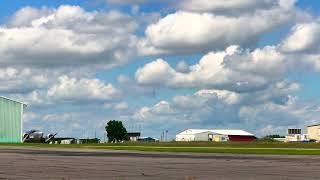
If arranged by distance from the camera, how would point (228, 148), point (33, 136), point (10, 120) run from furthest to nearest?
point (33, 136) < point (10, 120) < point (228, 148)

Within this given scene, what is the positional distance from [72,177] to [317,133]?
182404mm

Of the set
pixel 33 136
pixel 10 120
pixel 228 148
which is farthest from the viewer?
pixel 33 136

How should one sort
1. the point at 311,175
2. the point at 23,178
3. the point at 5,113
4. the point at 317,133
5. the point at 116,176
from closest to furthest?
the point at 23,178 < the point at 116,176 < the point at 311,175 < the point at 5,113 < the point at 317,133

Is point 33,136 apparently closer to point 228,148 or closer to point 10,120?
point 10,120

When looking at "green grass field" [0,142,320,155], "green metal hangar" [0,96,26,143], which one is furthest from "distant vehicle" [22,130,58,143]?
"green grass field" [0,142,320,155]

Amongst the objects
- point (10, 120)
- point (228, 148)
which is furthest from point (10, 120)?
point (228, 148)

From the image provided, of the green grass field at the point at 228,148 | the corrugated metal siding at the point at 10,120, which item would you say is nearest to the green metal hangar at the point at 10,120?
the corrugated metal siding at the point at 10,120

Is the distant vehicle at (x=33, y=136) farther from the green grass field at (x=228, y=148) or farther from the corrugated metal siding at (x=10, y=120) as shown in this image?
the green grass field at (x=228, y=148)

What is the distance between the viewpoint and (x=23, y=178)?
25266 millimetres

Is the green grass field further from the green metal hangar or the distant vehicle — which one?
the distant vehicle

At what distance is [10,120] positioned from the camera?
5709 inches

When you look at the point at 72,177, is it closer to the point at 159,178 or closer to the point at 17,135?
the point at 159,178

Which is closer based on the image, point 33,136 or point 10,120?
point 10,120

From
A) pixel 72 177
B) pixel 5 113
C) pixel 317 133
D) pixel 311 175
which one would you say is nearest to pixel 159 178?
pixel 72 177
